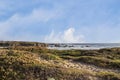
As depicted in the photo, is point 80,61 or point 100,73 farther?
point 80,61

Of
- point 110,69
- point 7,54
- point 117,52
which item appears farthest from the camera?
point 117,52

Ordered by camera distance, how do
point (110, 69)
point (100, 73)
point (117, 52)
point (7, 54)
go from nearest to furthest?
point (100, 73) → point (7, 54) → point (110, 69) → point (117, 52)

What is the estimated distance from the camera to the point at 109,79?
27047 mm

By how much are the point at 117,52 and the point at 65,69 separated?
62.9ft

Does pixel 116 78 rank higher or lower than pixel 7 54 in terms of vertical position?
lower

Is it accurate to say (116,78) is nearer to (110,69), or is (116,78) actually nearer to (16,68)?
(110,69)

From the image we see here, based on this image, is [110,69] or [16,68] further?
[110,69]

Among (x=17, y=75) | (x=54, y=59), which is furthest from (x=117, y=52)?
(x=17, y=75)

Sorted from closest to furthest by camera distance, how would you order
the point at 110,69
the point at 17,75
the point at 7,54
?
the point at 17,75 → the point at 7,54 → the point at 110,69

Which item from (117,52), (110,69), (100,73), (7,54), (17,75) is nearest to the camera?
(17,75)

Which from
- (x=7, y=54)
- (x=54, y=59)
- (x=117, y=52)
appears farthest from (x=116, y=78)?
(x=117, y=52)

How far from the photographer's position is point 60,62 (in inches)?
1193

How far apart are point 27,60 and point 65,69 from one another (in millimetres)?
3467

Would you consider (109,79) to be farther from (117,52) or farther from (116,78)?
(117,52)
